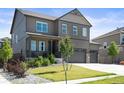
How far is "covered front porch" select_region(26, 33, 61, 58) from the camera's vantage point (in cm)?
2262

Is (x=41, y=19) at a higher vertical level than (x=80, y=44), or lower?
higher

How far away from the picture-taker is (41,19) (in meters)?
24.5

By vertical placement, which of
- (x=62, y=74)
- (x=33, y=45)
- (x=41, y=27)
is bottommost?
(x=62, y=74)

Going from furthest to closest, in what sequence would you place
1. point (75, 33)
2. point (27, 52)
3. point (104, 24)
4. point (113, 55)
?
point (113, 55) < point (75, 33) < point (27, 52) < point (104, 24)

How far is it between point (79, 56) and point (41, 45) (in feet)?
17.4

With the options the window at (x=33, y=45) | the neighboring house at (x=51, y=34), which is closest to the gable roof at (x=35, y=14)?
the neighboring house at (x=51, y=34)

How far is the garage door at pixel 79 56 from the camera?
25641 millimetres

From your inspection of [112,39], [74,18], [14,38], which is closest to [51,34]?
[74,18]

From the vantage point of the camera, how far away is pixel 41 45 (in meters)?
23.9

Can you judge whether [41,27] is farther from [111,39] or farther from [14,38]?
[111,39]
